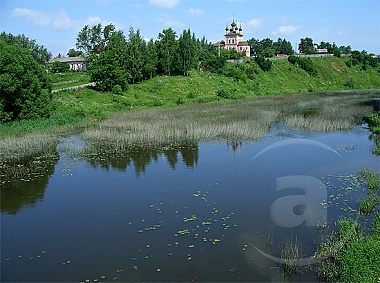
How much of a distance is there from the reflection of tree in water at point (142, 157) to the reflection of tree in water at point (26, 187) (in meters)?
2.29

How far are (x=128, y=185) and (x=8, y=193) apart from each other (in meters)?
4.52

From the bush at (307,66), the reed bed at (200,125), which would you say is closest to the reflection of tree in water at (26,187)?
the reed bed at (200,125)

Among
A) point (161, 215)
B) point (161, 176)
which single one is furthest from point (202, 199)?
point (161, 176)

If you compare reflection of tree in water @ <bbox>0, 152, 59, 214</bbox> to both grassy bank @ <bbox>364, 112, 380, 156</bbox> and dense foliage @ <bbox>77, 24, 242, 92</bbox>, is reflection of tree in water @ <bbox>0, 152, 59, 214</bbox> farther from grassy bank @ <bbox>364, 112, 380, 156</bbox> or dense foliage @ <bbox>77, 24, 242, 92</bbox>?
dense foliage @ <bbox>77, 24, 242, 92</bbox>

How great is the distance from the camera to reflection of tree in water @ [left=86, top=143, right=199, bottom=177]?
17.2 m

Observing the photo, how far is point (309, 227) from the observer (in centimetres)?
1020

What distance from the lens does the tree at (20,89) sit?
25547 mm

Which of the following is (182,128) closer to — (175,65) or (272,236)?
(272,236)

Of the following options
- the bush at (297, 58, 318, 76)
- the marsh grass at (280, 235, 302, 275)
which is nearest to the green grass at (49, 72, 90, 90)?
the marsh grass at (280, 235, 302, 275)

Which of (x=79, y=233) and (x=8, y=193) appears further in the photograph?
(x=8, y=193)

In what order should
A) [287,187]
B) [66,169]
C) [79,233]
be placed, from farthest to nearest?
[66,169], [287,187], [79,233]

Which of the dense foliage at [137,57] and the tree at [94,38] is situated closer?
the dense foliage at [137,57]

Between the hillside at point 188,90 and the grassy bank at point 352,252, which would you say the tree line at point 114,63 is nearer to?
the hillside at point 188,90

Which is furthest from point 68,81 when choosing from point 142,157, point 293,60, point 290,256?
point 290,256
